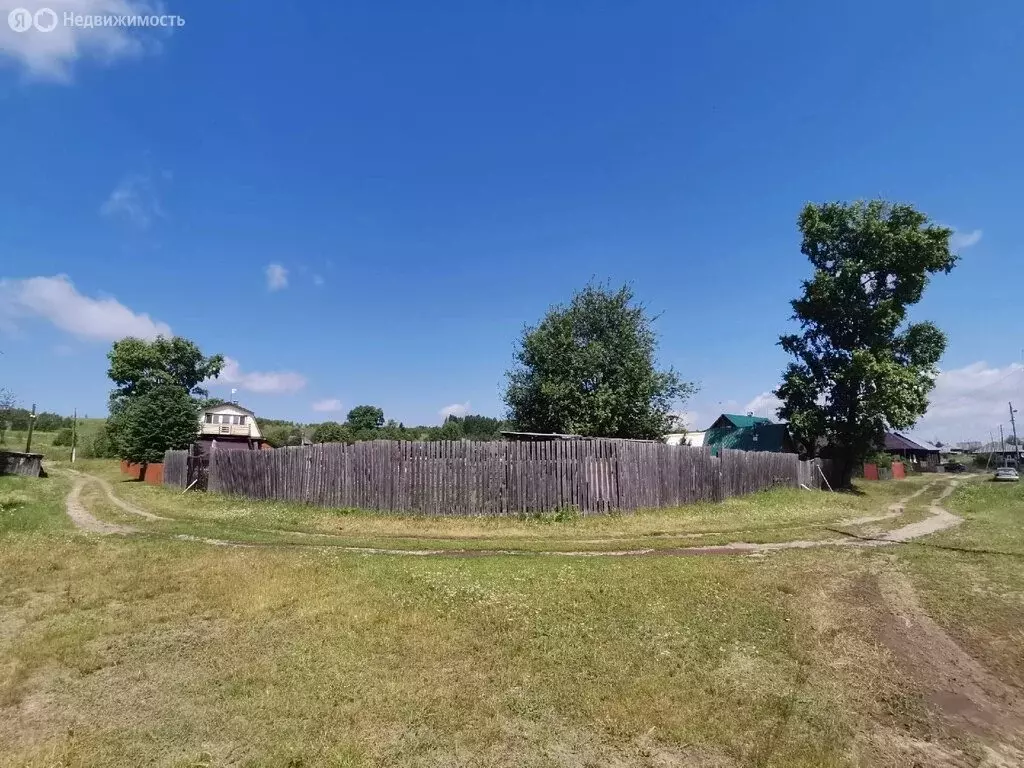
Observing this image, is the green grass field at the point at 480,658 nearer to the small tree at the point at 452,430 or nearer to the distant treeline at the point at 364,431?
the distant treeline at the point at 364,431

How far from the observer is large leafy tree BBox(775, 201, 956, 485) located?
110 ft

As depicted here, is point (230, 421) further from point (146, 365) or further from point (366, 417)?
point (366, 417)

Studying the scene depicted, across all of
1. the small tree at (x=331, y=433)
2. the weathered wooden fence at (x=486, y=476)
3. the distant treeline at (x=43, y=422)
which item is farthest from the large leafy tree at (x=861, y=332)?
the distant treeline at (x=43, y=422)

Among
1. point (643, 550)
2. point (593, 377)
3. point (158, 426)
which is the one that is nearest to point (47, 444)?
point (158, 426)

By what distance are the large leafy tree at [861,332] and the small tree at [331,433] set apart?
202ft

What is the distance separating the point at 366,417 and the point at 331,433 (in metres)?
24.7

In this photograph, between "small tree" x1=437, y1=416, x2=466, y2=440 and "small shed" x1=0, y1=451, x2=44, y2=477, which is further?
"small tree" x1=437, y1=416, x2=466, y2=440

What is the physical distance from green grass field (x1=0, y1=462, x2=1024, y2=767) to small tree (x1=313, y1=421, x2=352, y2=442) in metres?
73.6

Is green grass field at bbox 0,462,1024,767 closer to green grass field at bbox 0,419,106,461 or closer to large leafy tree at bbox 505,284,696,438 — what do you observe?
large leafy tree at bbox 505,284,696,438

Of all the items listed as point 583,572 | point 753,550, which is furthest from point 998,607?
point 583,572

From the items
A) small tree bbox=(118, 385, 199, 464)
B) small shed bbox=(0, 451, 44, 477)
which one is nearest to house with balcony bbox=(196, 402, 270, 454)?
small tree bbox=(118, 385, 199, 464)

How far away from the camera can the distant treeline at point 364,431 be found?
78875 mm

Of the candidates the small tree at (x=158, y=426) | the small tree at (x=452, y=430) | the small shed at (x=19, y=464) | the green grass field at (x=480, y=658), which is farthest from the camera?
the small tree at (x=452, y=430)

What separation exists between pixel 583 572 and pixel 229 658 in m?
5.89
